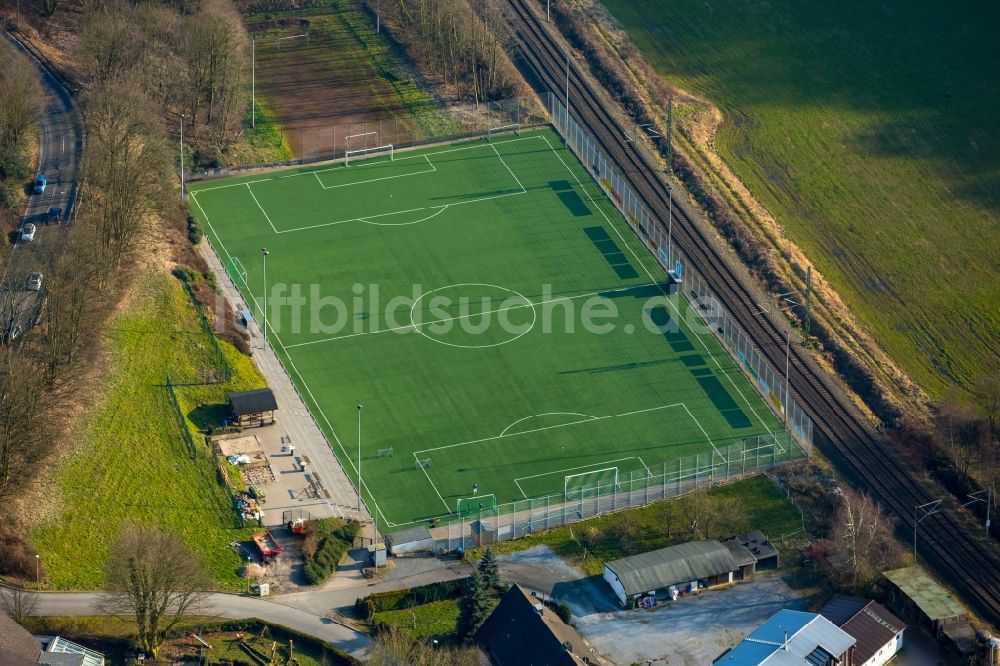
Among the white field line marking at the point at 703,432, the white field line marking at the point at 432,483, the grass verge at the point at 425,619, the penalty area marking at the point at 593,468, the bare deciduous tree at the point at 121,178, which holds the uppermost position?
the bare deciduous tree at the point at 121,178

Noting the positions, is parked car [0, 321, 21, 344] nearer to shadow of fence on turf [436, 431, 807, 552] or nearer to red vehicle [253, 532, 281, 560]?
red vehicle [253, 532, 281, 560]

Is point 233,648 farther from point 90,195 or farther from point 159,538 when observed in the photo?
point 90,195

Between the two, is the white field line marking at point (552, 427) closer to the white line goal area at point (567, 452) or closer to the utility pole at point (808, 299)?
the white line goal area at point (567, 452)

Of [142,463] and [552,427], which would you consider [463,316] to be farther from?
[142,463]

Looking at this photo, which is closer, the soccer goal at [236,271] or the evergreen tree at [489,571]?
the evergreen tree at [489,571]

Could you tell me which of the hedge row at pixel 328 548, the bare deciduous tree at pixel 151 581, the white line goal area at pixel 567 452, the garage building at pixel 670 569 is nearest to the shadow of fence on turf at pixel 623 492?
the white line goal area at pixel 567 452

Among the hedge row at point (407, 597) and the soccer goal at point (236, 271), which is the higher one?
the soccer goal at point (236, 271)

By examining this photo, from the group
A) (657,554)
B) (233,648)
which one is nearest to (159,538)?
(233,648)
